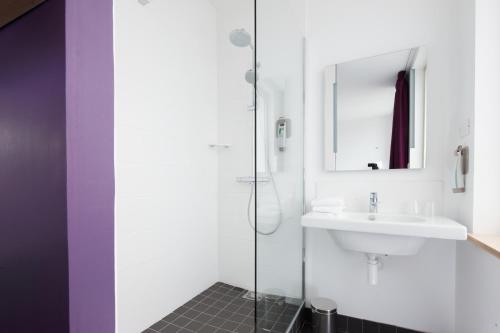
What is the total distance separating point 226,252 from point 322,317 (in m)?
1.13

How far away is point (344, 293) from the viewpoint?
1.78 m

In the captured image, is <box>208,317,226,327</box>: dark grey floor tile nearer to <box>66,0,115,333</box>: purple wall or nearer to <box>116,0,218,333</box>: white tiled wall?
<box>116,0,218,333</box>: white tiled wall

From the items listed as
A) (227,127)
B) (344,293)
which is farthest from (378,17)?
(344,293)

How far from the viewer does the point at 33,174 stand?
0.70 m

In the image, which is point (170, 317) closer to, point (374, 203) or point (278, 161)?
point (278, 161)

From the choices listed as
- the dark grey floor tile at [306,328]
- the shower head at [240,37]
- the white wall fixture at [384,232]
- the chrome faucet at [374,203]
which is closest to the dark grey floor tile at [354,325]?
the dark grey floor tile at [306,328]

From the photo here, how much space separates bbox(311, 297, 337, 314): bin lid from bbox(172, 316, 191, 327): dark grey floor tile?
0.93 metres

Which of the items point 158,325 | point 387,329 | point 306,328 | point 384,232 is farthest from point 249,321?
point 384,232

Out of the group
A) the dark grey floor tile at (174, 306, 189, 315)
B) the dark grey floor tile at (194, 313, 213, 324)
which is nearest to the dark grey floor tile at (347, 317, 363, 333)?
the dark grey floor tile at (194, 313, 213, 324)

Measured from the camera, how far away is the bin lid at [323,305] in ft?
5.24

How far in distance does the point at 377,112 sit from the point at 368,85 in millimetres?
208

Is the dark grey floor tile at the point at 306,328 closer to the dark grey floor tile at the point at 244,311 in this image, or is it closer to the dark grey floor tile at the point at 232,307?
the dark grey floor tile at the point at 244,311

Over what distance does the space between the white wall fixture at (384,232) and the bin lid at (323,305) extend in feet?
1.03

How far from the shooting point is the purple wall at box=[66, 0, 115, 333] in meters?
0.59
